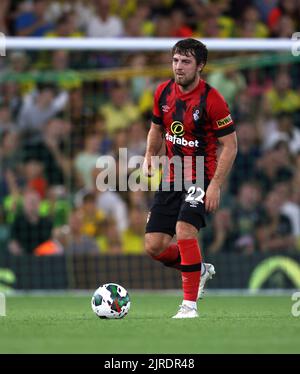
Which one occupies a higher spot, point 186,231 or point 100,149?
point 100,149

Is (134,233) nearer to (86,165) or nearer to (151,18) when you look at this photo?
(86,165)

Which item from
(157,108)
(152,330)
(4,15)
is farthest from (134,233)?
(152,330)

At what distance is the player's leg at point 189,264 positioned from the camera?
8117mm

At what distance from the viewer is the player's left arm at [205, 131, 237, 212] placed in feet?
26.7

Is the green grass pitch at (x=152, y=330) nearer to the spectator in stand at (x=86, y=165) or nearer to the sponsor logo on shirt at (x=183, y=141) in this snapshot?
the sponsor logo on shirt at (x=183, y=141)

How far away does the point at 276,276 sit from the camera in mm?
13438

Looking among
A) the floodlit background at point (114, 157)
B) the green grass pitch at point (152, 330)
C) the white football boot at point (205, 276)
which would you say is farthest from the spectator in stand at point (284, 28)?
the white football boot at point (205, 276)

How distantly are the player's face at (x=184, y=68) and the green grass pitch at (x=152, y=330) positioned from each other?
1.92 meters

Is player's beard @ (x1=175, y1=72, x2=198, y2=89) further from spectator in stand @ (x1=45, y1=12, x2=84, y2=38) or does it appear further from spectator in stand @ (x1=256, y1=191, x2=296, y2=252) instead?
spectator in stand @ (x1=45, y1=12, x2=84, y2=38)

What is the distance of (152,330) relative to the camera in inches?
285

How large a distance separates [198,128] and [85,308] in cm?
259

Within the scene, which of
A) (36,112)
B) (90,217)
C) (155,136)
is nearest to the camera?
(155,136)

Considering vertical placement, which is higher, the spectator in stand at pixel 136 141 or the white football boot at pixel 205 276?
the spectator in stand at pixel 136 141

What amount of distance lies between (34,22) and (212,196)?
8097 millimetres
